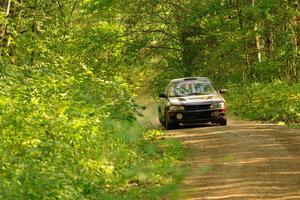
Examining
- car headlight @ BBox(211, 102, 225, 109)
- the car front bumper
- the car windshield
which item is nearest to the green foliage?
the car front bumper

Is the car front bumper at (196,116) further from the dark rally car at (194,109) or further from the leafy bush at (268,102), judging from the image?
the leafy bush at (268,102)

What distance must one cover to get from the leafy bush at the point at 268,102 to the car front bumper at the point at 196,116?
2.66 m

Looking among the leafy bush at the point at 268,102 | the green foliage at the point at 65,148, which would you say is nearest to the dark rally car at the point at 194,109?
the leafy bush at the point at 268,102

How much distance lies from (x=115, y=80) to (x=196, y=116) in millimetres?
4560

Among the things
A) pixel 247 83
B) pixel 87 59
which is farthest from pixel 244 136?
pixel 87 59

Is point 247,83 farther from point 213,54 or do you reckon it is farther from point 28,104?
point 28,104

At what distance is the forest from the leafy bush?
0.08m

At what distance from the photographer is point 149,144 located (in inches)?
529

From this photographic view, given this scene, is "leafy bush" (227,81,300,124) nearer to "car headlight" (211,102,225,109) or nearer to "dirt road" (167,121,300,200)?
"car headlight" (211,102,225,109)

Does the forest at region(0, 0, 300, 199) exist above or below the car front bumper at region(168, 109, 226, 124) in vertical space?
above

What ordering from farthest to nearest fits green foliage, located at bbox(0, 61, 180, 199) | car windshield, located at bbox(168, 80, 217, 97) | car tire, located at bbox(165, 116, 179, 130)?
car windshield, located at bbox(168, 80, 217, 97)
car tire, located at bbox(165, 116, 179, 130)
green foliage, located at bbox(0, 61, 180, 199)

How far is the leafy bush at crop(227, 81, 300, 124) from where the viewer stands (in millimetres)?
20031

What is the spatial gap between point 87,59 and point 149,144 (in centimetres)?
2302

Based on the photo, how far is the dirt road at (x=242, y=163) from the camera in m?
8.64
